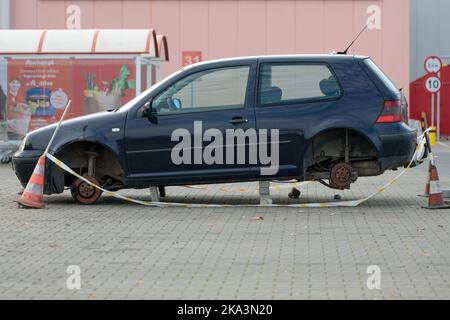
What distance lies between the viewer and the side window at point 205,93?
1360cm

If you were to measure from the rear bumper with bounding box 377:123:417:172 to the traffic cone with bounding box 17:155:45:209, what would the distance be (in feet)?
13.1

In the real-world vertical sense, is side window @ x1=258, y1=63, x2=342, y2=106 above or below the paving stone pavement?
above

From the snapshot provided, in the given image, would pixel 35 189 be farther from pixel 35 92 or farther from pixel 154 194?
pixel 35 92

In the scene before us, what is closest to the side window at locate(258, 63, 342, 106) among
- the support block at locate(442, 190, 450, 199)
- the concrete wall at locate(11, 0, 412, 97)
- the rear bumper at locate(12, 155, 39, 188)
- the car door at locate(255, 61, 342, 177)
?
the car door at locate(255, 61, 342, 177)

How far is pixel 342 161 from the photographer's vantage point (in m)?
13.7

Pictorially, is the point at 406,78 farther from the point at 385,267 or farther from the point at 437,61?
the point at 385,267

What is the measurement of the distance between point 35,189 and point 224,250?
13.8 feet

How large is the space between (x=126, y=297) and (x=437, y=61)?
2810 centimetres

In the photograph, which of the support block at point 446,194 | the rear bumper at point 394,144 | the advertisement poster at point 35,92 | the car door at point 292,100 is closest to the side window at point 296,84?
A: the car door at point 292,100

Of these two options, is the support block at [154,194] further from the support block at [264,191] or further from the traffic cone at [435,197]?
the traffic cone at [435,197]

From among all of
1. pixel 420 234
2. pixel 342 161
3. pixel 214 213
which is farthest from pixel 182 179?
pixel 420 234

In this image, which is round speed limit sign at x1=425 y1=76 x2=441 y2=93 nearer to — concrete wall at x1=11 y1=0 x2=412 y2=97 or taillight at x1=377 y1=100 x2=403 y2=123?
concrete wall at x1=11 y1=0 x2=412 y2=97

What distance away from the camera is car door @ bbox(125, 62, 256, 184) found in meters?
13.4

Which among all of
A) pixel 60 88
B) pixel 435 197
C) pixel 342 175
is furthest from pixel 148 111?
pixel 60 88
